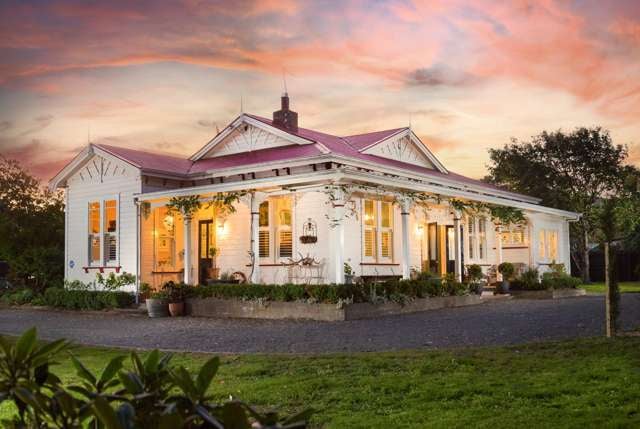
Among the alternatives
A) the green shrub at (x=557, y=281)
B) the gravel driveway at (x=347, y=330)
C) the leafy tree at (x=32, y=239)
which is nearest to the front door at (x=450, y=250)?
the green shrub at (x=557, y=281)

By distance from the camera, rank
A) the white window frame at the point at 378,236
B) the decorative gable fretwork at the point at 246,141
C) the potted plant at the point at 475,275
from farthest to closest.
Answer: the decorative gable fretwork at the point at 246,141 < the potted plant at the point at 475,275 < the white window frame at the point at 378,236

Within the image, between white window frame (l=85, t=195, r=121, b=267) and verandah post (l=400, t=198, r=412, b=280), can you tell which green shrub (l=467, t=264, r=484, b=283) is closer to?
verandah post (l=400, t=198, r=412, b=280)

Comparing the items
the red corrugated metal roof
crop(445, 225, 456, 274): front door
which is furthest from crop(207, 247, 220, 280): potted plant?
crop(445, 225, 456, 274): front door

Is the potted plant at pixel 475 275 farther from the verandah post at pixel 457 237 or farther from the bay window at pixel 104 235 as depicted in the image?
the bay window at pixel 104 235

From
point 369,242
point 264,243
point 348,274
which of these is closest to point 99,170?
point 264,243

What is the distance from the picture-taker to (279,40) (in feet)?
57.6

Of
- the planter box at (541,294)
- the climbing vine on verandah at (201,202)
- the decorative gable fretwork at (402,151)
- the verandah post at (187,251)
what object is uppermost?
Answer: the decorative gable fretwork at (402,151)

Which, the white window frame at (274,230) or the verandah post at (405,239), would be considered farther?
the white window frame at (274,230)

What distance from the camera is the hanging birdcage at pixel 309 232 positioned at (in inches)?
755

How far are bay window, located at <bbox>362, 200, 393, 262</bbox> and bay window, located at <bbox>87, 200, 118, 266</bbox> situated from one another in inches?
307

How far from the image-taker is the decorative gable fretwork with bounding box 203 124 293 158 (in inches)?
878

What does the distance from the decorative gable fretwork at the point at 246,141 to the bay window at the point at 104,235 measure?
12.6 feet

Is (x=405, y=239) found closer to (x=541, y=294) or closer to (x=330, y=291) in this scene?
(x=330, y=291)

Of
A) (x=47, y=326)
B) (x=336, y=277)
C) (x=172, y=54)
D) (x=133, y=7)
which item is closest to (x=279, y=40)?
(x=172, y=54)
